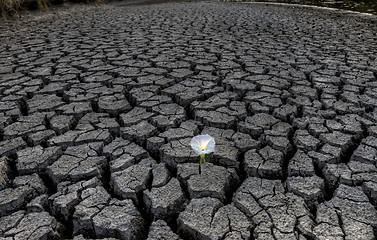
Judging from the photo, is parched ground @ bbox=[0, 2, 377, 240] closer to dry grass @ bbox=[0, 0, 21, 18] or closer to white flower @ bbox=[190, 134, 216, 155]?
white flower @ bbox=[190, 134, 216, 155]

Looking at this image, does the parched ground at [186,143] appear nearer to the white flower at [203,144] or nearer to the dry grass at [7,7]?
the white flower at [203,144]

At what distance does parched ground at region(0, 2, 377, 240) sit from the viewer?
1.32 meters

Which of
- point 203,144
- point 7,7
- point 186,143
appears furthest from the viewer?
point 7,7

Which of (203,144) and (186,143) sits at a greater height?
(203,144)

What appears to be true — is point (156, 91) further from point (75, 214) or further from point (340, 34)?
point (340, 34)

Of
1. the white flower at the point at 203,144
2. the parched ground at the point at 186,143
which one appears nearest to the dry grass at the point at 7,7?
the parched ground at the point at 186,143

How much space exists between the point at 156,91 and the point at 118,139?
32.6 inches

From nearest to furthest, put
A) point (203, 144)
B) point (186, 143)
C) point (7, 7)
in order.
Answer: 1. point (203, 144)
2. point (186, 143)
3. point (7, 7)

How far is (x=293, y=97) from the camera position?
252 cm

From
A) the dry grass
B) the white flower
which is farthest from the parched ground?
the dry grass

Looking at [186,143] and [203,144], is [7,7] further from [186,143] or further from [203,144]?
[203,144]

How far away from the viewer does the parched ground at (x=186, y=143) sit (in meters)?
1.32

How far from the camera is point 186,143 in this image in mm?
1868

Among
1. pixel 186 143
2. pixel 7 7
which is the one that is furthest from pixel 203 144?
pixel 7 7
